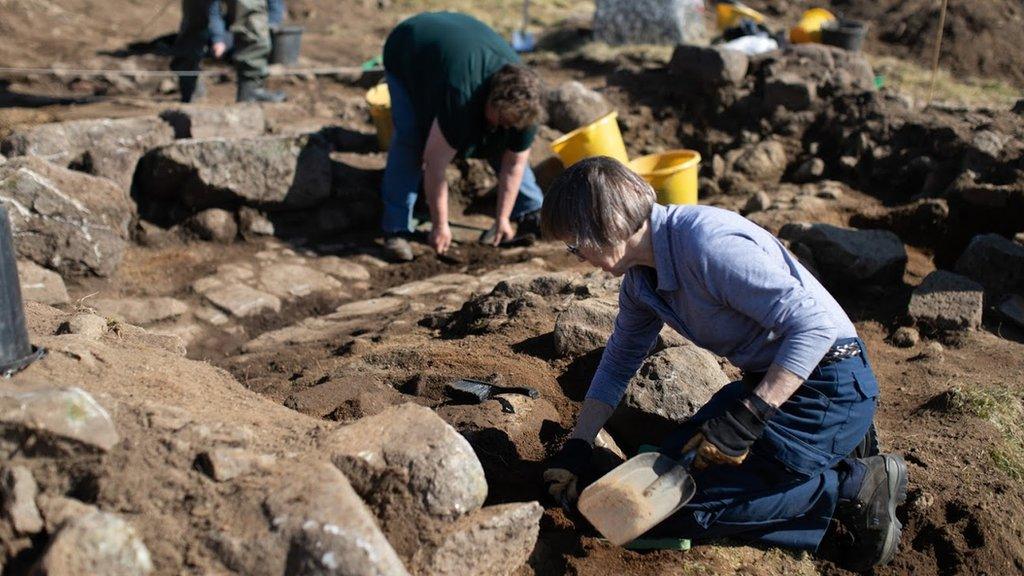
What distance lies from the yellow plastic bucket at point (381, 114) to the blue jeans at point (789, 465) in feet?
14.5

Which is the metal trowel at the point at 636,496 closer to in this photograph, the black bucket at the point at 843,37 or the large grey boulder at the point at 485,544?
the large grey boulder at the point at 485,544

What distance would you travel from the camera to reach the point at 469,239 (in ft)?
20.9

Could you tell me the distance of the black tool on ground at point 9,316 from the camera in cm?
245

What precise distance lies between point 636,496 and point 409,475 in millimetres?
601

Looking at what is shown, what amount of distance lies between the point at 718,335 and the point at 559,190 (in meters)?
0.60

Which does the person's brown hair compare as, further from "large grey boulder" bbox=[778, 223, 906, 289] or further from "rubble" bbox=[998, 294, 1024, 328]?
"rubble" bbox=[998, 294, 1024, 328]

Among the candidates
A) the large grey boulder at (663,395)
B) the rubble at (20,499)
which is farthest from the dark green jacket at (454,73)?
the rubble at (20,499)

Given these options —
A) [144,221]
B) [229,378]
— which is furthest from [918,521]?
[144,221]

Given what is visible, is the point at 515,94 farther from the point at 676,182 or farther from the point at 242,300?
the point at 242,300

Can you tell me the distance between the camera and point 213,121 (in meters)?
6.34

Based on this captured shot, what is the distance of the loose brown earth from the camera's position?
9.20ft

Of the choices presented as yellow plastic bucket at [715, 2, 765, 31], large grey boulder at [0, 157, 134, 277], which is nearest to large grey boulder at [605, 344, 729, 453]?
large grey boulder at [0, 157, 134, 277]

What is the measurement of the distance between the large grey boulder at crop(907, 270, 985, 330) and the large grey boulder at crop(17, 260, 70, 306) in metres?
4.03

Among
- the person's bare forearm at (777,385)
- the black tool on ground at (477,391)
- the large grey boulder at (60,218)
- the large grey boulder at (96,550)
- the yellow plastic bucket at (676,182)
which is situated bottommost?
the large grey boulder at (60,218)
